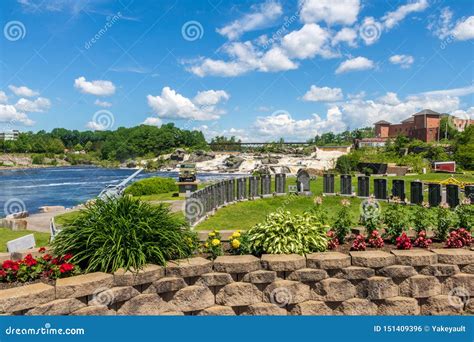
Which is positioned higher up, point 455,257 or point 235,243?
point 235,243

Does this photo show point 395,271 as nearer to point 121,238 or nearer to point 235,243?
point 235,243

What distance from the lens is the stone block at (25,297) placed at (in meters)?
3.36

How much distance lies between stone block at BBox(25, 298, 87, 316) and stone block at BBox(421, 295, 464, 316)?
3767mm

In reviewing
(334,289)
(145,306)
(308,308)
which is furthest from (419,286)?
(145,306)

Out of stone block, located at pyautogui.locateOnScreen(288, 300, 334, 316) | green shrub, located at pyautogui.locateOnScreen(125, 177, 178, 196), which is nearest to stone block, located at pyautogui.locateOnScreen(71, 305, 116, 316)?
stone block, located at pyautogui.locateOnScreen(288, 300, 334, 316)

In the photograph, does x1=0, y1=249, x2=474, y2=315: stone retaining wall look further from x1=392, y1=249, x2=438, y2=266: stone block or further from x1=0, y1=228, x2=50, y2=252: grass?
x1=0, y1=228, x2=50, y2=252: grass

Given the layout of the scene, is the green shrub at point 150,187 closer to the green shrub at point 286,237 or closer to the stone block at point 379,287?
the green shrub at point 286,237

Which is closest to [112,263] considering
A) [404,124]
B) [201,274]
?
[201,274]

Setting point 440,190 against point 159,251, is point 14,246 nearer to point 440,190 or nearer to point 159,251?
point 159,251

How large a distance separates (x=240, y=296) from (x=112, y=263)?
4.61 ft

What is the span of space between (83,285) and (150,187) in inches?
541

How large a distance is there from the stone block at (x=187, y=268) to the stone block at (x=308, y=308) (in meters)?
1.05

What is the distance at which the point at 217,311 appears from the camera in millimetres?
4223

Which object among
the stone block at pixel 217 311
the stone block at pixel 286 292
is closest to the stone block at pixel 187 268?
the stone block at pixel 217 311
